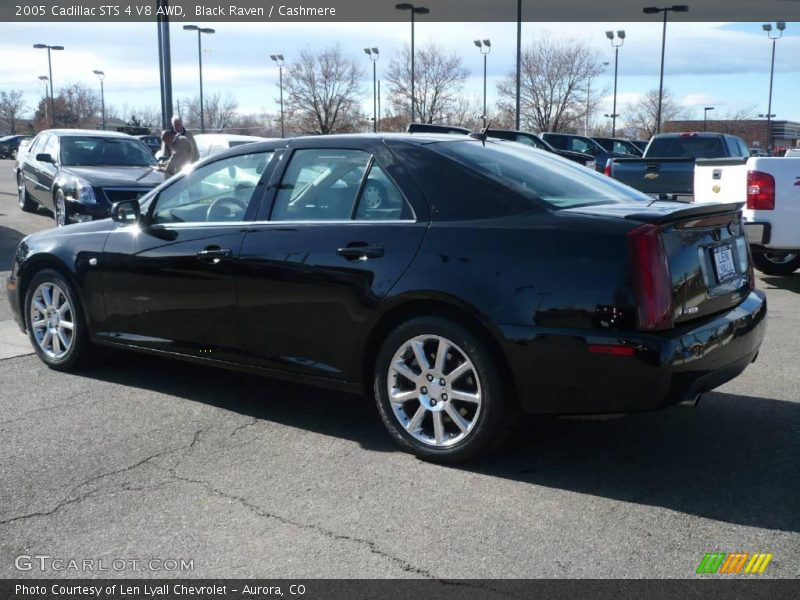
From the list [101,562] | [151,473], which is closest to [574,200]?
[151,473]

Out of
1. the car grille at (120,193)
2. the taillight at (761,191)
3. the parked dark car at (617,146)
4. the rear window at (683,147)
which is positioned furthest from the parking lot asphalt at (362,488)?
the parked dark car at (617,146)

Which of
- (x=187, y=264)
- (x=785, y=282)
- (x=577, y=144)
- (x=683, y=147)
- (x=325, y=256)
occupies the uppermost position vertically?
(x=577, y=144)

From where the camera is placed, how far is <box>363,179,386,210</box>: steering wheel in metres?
4.56

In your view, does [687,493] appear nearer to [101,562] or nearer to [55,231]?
[101,562]

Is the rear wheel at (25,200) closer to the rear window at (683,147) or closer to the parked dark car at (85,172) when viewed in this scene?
the parked dark car at (85,172)

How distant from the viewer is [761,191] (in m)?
9.44

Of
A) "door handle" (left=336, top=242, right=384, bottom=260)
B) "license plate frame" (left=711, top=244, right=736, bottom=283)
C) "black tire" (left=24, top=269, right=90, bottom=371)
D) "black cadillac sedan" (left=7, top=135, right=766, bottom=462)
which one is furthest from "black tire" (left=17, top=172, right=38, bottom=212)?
"license plate frame" (left=711, top=244, right=736, bottom=283)

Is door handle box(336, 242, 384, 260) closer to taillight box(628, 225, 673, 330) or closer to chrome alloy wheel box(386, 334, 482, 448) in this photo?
chrome alloy wheel box(386, 334, 482, 448)

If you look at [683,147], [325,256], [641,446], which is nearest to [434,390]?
[325,256]

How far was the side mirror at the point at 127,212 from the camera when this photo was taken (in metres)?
5.58

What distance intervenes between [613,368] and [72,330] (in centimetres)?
381

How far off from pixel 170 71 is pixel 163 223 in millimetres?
12499

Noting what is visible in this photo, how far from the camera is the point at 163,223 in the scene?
17.9 ft

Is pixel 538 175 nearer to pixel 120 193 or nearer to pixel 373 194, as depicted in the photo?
pixel 373 194
